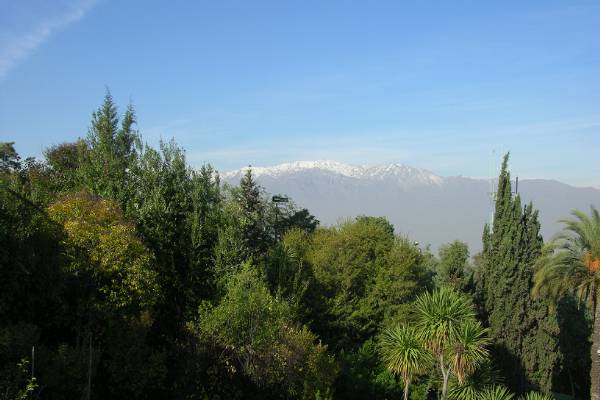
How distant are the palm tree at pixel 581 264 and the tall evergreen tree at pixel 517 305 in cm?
385

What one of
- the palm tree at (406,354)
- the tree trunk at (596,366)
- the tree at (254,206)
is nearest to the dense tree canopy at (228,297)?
the palm tree at (406,354)

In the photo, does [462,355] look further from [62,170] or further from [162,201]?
[62,170]

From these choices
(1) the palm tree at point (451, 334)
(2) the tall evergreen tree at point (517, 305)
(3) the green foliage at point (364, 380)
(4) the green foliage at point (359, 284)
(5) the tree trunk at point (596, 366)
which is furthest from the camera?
(4) the green foliage at point (359, 284)

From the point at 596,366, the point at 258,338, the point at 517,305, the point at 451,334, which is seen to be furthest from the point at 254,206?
the point at 596,366

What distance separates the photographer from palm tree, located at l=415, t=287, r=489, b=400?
699 inches

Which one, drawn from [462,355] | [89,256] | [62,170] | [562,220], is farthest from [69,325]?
[562,220]

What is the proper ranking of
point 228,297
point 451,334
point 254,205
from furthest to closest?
point 254,205, point 451,334, point 228,297

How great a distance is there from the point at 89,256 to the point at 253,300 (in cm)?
493

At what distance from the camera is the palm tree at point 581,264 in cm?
2088

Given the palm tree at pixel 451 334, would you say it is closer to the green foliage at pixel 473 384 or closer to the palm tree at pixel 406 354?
the palm tree at pixel 406 354

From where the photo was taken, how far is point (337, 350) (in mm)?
26625

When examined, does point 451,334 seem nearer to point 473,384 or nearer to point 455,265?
point 473,384

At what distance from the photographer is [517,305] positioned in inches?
1026

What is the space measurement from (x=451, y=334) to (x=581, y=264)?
6.81 m
